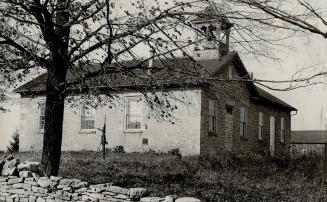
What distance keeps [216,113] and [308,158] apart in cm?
671

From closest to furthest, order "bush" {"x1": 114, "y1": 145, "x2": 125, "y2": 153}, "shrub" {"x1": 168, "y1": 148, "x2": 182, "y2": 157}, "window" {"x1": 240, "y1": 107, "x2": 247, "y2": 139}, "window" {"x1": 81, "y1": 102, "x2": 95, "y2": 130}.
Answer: "shrub" {"x1": 168, "y1": 148, "x2": 182, "y2": 157}, "bush" {"x1": 114, "y1": 145, "x2": 125, "y2": 153}, "window" {"x1": 81, "y1": 102, "x2": 95, "y2": 130}, "window" {"x1": 240, "y1": 107, "x2": 247, "y2": 139}

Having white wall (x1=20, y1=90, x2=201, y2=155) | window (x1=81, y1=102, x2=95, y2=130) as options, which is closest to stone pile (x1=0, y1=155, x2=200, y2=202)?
white wall (x1=20, y1=90, x2=201, y2=155)

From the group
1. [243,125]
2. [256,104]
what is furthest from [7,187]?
[256,104]

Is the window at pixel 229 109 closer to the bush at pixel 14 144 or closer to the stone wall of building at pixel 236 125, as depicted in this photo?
the stone wall of building at pixel 236 125

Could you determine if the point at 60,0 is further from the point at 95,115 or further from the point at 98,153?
the point at 95,115

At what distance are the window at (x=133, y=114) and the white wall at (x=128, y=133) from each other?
9.9 inches

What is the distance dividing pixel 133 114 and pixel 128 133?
38.8 inches

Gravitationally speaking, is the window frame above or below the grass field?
above

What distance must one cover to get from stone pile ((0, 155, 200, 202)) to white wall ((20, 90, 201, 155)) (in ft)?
29.1

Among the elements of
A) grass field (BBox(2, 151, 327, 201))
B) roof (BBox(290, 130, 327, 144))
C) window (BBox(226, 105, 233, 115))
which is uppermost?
window (BBox(226, 105, 233, 115))

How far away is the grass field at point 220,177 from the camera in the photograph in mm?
10797

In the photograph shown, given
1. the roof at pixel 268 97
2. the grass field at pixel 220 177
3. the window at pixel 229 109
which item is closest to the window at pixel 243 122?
the window at pixel 229 109

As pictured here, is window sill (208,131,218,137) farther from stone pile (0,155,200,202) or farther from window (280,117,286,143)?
stone pile (0,155,200,202)

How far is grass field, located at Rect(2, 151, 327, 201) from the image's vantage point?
10.8 meters
